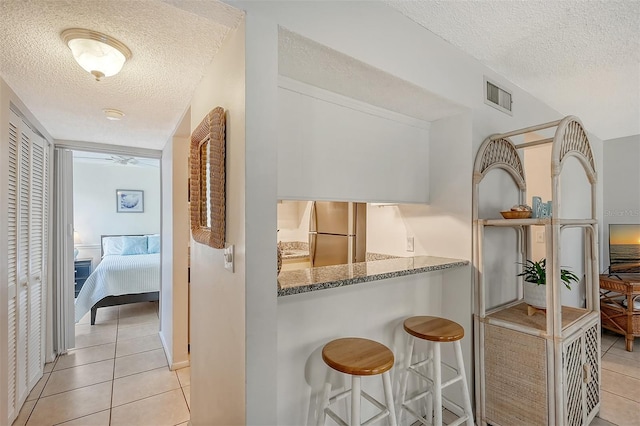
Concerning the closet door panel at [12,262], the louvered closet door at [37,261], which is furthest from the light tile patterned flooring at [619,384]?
the louvered closet door at [37,261]

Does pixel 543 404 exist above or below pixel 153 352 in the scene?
above

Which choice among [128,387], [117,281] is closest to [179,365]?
[128,387]

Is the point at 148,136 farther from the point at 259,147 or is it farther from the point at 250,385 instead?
the point at 250,385

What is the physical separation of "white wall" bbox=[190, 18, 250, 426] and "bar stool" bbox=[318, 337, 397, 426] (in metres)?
0.44

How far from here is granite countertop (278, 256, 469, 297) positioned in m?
1.35

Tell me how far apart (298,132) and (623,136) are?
4592 millimetres

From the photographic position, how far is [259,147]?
1.18 meters

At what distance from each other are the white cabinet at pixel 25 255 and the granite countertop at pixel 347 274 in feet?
6.16

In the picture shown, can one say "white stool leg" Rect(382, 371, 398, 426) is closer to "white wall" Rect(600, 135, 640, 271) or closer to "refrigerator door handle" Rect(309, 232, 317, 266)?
"refrigerator door handle" Rect(309, 232, 317, 266)

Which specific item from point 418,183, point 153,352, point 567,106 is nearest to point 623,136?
point 567,106

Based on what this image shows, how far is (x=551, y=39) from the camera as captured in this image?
6.15ft

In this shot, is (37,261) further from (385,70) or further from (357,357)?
(385,70)

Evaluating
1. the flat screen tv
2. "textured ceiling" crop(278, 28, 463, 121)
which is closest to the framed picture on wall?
"textured ceiling" crop(278, 28, 463, 121)

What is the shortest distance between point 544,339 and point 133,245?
6.02 meters
